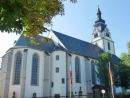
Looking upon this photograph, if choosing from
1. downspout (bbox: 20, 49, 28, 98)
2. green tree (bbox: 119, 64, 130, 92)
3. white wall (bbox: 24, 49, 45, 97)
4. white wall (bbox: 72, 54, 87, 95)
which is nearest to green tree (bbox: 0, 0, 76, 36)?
downspout (bbox: 20, 49, 28, 98)

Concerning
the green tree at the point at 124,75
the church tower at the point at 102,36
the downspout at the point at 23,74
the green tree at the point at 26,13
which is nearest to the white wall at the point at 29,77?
the downspout at the point at 23,74

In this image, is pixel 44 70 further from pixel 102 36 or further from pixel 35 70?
Answer: pixel 102 36

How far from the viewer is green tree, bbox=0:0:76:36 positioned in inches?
184

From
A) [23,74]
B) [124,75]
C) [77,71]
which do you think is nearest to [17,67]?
[23,74]

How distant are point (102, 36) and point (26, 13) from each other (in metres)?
55.9

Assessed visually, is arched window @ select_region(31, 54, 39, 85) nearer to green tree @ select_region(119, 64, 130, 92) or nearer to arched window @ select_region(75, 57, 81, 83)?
arched window @ select_region(75, 57, 81, 83)

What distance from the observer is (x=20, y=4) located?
15.7 feet

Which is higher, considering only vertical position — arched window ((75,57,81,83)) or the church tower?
the church tower

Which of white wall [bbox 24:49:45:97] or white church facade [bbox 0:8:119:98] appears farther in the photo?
white church facade [bbox 0:8:119:98]

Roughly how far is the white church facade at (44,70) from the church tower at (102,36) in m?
14.9

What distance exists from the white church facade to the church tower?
14947 mm

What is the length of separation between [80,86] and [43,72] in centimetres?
877

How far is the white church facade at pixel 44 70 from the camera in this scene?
35.2m

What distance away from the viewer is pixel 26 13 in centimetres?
511
